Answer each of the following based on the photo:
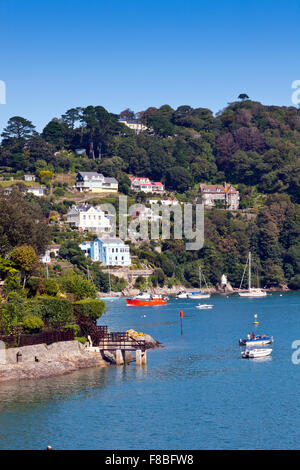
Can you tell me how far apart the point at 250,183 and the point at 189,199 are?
2195cm

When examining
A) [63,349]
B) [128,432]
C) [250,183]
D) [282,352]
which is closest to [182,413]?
[128,432]

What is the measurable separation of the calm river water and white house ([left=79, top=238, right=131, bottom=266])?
235 feet

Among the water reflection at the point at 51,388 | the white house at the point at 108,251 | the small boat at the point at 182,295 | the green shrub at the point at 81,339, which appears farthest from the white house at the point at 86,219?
the water reflection at the point at 51,388

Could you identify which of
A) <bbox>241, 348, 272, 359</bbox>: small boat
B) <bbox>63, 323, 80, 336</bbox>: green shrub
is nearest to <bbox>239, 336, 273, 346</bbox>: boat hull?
<bbox>241, 348, 272, 359</bbox>: small boat

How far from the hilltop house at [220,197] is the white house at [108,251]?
42.8m

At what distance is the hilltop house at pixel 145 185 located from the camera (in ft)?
558

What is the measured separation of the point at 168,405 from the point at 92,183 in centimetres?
12300

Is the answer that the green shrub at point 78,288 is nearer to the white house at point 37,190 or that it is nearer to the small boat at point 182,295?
the small boat at point 182,295

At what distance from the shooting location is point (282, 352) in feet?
191

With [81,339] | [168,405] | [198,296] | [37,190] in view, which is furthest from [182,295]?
[168,405]

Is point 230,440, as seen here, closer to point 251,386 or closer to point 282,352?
point 251,386

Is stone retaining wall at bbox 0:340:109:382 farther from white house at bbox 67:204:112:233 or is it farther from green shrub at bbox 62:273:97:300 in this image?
white house at bbox 67:204:112:233

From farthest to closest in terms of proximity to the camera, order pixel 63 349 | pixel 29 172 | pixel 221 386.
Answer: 1. pixel 29 172
2. pixel 63 349
3. pixel 221 386

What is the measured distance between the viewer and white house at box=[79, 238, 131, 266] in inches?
5207
